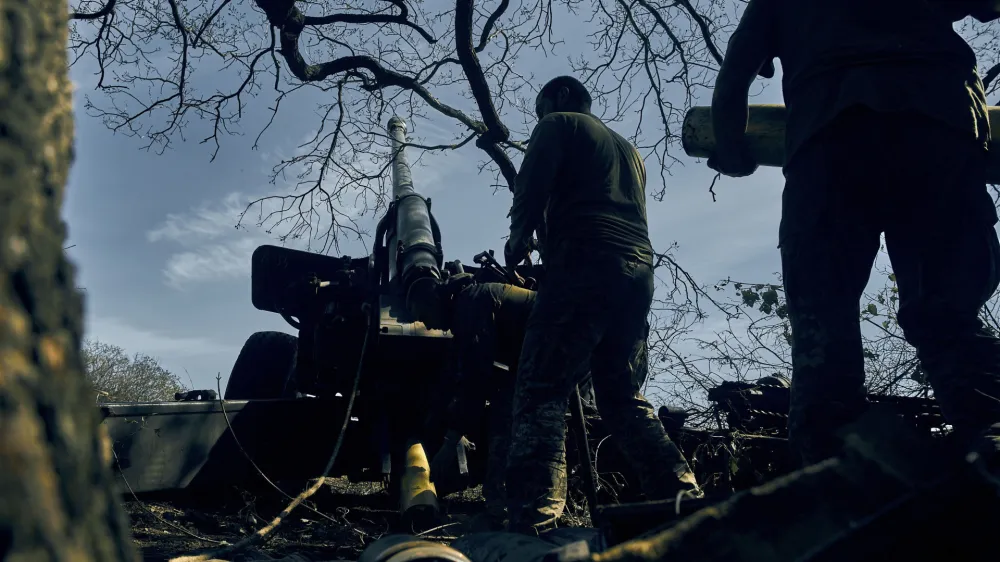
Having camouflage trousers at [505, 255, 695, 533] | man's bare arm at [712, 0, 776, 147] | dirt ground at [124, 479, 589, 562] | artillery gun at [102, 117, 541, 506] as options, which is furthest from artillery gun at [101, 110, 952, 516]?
man's bare arm at [712, 0, 776, 147]

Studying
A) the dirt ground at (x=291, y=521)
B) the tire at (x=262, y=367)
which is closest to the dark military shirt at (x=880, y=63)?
the dirt ground at (x=291, y=521)

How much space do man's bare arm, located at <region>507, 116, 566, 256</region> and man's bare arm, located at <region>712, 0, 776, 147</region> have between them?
3.24 ft

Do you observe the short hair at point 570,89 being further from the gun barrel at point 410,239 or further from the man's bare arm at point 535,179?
the gun barrel at point 410,239

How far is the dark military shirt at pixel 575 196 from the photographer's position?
13.2 ft

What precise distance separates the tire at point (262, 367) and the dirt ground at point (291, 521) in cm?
140

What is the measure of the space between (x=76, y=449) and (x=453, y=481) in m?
4.63

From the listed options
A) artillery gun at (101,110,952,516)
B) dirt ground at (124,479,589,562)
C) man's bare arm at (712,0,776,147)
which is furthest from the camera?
artillery gun at (101,110,952,516)

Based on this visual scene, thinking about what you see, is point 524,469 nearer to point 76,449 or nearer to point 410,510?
point 410,510

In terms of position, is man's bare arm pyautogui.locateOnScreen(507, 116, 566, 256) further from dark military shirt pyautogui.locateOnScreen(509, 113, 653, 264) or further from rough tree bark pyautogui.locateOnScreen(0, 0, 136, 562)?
rough tree bark pyautogui.locateOnScreen(0, 0, 136, 562)

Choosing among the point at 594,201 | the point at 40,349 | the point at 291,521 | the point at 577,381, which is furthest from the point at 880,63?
the point at 291,521

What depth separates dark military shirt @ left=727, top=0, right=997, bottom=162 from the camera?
276cm

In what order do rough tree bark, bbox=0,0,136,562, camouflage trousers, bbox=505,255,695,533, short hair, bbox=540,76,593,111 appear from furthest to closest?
short hair, bbox=540,76,593,111
camouflage trousers, bbox=505,255,695,533
rough tree bark, bbox=0,0,136,562

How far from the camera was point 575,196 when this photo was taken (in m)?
4.09

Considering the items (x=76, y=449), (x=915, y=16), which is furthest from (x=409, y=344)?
(x=76, y=449)
